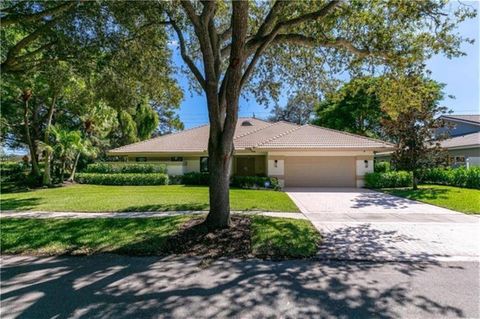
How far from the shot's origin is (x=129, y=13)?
7.48 m

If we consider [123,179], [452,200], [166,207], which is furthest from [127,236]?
[123,179]

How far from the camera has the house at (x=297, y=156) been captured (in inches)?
731

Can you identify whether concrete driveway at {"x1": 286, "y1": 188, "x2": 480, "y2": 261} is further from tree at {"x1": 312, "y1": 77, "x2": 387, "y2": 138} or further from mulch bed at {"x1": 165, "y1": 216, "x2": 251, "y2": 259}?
tree at {"x1": 312, "y1": 77, "x2": 387, "y2": 138}

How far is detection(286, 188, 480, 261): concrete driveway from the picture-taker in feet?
18.8

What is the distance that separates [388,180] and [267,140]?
8427mm

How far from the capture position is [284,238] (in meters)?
6.55

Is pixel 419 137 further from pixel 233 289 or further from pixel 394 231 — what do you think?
pixel 233 289

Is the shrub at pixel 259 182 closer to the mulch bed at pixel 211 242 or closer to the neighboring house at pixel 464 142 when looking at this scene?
the mulch bed at pixel 211 242

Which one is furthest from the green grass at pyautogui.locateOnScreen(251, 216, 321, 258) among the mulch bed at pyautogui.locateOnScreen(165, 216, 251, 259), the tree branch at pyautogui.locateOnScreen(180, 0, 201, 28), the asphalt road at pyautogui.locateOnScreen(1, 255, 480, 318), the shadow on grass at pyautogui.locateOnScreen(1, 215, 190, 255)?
the tree branch at pyautogui.locateOnScreen(180, 0, 201, 28)

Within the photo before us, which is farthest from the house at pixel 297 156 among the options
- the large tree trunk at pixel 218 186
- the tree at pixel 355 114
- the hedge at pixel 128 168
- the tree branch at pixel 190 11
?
the tree branch at pixel 190 11

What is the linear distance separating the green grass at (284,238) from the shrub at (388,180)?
11.7 m

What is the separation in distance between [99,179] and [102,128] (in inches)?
193

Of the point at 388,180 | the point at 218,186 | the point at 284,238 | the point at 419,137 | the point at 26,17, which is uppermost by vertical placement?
the point at 26,17

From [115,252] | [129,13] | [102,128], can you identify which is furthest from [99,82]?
[102,128]
